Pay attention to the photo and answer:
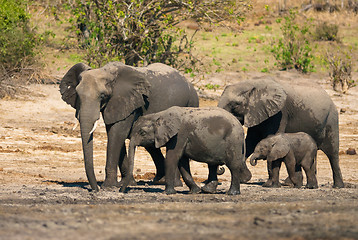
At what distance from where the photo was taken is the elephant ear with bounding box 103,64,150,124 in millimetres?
12531

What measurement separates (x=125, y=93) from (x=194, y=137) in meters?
1.64

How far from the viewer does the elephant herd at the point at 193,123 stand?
11.7 m

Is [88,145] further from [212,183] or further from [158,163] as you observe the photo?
[158,163]

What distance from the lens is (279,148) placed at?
520 inches

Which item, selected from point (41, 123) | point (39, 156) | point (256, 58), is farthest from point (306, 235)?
point (256, 58)

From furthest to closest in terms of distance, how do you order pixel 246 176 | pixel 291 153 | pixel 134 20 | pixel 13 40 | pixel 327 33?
pixel 327 33
pixel 13 40
pixel 134 20
pixel 246 176
pixel 291 153

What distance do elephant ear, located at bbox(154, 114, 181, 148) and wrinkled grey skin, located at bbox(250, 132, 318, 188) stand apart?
2.36 meters

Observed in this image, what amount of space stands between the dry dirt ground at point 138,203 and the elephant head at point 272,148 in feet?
2.32

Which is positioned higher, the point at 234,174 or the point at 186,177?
the point at 234,174

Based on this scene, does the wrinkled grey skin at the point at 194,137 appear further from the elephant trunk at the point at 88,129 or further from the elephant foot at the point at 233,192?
the elephant trunk at the point at 88,129

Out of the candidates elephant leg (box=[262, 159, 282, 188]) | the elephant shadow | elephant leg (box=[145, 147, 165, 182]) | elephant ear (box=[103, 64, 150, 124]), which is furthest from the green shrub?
elephant leg (box=[262, 159, 282, 188])

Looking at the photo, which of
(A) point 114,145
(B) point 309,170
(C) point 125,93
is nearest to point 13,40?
(C) point 125,93

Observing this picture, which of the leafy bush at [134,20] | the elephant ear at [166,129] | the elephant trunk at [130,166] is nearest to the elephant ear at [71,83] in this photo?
the elephant trunk at [130,166]

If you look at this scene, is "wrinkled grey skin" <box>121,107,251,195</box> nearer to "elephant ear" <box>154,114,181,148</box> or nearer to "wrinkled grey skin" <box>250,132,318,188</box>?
"elephant ear" <box>154,114,181,148</box>
